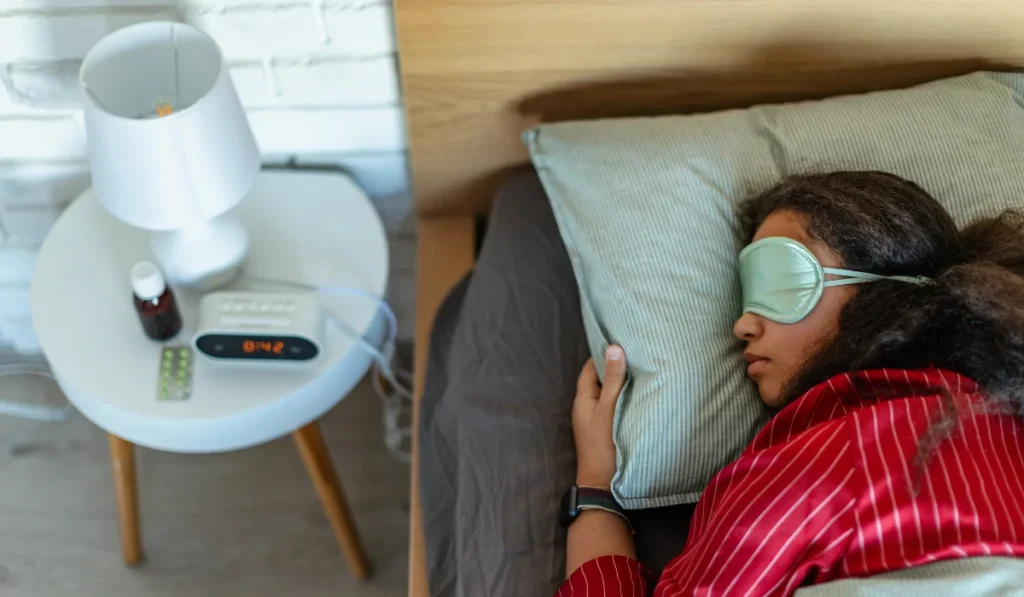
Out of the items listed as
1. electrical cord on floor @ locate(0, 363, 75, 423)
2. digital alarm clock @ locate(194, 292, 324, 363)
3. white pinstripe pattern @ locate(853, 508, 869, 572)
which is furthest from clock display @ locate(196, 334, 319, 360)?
electrical cord on floor @ locate(0, 363, 75, 423)

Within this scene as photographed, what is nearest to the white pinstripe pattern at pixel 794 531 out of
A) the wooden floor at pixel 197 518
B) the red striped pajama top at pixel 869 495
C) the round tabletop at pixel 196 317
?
the red striped pajama top at pixel 869 495

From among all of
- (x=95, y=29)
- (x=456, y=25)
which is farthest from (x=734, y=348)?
(x=95, y=29)

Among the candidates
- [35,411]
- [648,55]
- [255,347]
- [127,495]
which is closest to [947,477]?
[648,55]

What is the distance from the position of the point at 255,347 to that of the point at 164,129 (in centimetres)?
26

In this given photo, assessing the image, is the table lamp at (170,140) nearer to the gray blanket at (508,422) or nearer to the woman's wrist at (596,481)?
the gray blanket at (508,422)

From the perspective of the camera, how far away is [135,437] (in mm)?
938

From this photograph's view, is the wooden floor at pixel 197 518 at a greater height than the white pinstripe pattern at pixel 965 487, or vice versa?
the white pinstripe pattern at pixel 965 487

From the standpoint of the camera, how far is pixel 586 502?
31.3 inches

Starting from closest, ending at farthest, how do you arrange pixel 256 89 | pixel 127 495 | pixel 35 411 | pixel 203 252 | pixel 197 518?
pixel 203 252
pixel 256 89
pixel 127 495
pixel 197 518
pixel 35 411

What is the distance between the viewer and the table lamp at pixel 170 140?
0.79m

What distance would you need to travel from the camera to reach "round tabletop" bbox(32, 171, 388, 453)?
92 centimetres

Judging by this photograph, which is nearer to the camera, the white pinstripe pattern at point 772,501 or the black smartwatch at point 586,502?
the white pinstripe pattern at point 772,501

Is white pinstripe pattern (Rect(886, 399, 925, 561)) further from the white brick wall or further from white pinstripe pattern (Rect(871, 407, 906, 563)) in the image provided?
the white brick wall

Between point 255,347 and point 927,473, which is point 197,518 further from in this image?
point 927,473
